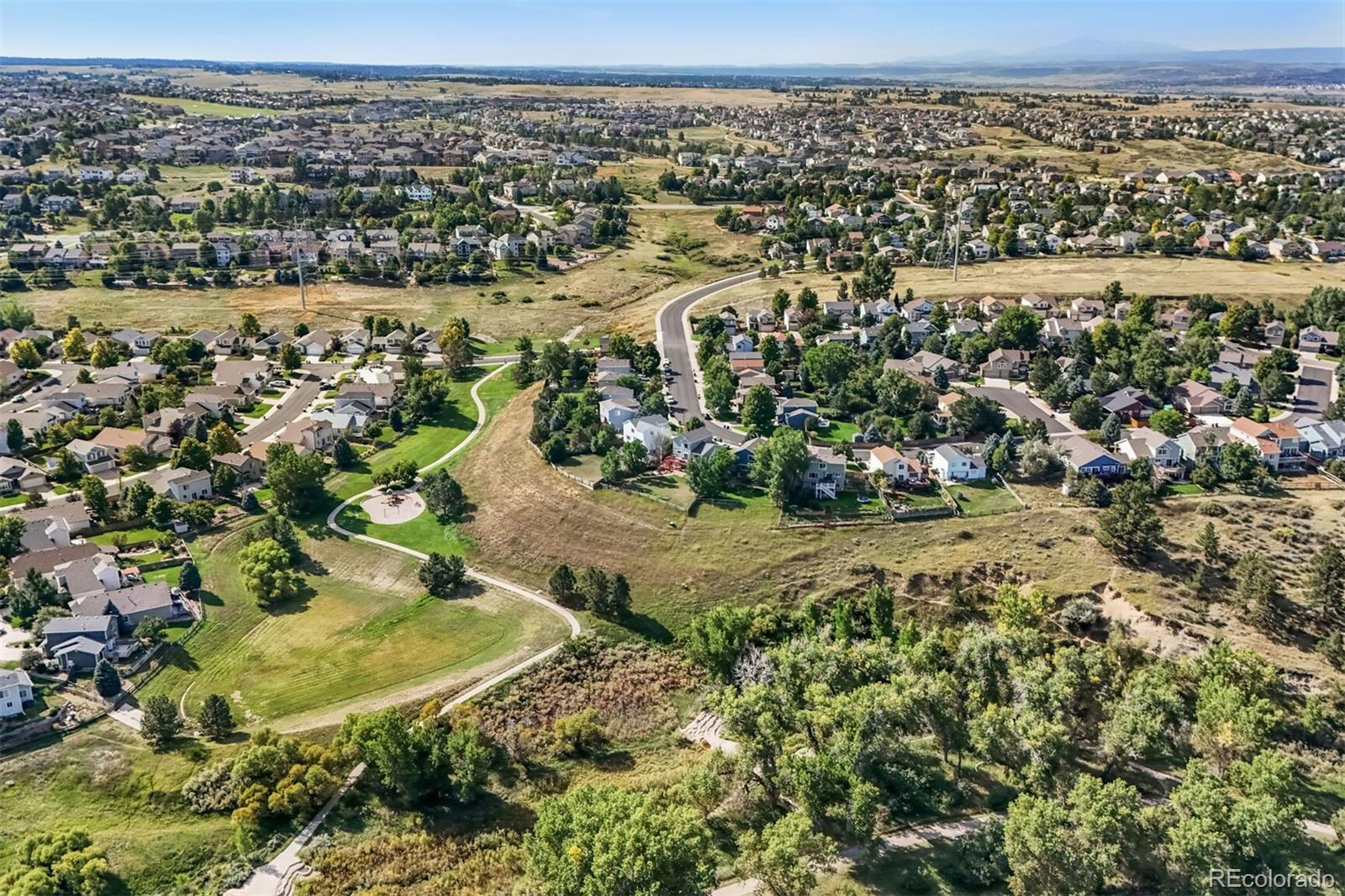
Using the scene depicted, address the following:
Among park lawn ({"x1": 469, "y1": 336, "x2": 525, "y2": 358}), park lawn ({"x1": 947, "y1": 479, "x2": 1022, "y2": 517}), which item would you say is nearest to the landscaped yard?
park lawn ({"x1": 469, "y1": 336, "x2": 525, "y2": 358})

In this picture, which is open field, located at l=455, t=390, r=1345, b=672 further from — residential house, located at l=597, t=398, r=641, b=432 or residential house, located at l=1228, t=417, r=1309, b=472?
residential house, located at l=597, t=398, r=641, b=432

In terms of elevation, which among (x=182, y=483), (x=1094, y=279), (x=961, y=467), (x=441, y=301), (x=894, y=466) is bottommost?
(x=961, y=467)

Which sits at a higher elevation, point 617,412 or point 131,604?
point 617,412

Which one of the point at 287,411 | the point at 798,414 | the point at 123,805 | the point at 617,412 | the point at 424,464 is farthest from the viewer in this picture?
the point at 287,411

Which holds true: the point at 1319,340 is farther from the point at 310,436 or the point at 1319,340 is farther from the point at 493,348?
the point at 310,436

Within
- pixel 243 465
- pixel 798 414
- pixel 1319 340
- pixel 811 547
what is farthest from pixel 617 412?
pixel 1319 340

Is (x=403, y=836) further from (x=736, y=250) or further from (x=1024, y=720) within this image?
(x=736, y=250)

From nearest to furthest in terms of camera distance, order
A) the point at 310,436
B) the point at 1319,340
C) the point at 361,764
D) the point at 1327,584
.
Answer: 1. the point at 361,764
2. the point at 1327,584
3. the point at 310,436
4. the point at 1319,340
